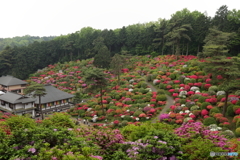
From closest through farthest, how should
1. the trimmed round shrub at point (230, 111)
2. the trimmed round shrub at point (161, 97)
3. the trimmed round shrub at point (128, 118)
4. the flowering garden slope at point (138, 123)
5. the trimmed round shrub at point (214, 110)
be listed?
the flowering garden slope at point (138, 123) → the trimmed round shrub at point (230, 111) → the trimmed round shrub at point (214, 110) → the trimmed round shrub at point (128, 118) → the trimmed round shrub at point (161, 97)

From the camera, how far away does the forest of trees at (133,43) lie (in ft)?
134

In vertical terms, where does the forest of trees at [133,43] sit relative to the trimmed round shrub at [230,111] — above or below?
above

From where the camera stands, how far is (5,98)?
2934 cm

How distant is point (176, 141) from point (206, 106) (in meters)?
15.2

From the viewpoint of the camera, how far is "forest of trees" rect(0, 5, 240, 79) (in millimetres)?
40875

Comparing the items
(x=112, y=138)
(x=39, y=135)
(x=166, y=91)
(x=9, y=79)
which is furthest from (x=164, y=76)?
(x=9, y=79)

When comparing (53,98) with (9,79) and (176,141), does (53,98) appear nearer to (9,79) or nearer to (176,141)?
(9,79)

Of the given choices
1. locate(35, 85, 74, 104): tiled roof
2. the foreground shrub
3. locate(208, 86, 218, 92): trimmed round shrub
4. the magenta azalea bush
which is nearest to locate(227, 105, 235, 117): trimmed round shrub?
locate(208, 86, 218, 92): trimmed round shrub

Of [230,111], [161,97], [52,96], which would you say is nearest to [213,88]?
[230,111]

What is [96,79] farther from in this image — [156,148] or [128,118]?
[156,148]

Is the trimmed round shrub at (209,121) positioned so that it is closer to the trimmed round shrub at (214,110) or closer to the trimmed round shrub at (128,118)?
the trimmed round shrub at (214,110)

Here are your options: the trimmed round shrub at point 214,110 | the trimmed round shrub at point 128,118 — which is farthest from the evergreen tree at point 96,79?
the trimmed round shrub at point 214,110

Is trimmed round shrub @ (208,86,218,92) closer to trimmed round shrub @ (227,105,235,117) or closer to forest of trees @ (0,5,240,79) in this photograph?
trimmed round shrub @ (227,105,235,117)

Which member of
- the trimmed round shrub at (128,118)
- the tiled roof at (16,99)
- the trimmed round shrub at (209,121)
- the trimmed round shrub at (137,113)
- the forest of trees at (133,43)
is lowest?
the trimmed round shrub at (128,118)
